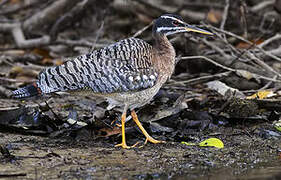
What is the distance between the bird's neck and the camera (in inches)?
238

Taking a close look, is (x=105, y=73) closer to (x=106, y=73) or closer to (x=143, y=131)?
(x=106, y=73)

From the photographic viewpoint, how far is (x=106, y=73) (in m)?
5.64

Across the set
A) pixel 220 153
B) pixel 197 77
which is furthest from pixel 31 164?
pixel 197 77

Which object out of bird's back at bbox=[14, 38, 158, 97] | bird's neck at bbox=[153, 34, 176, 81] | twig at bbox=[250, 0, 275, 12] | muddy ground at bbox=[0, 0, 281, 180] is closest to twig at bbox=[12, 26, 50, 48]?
muddy ground at bbox=[0, 0, 281, 180]

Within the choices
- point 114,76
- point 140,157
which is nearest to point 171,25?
point 114,76

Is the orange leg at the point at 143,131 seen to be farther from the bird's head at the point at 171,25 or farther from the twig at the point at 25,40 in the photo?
the twig at the point at 25,40

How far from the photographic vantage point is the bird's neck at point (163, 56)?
603 cm

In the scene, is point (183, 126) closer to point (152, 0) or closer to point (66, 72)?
point (66, 72)

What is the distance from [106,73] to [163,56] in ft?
2.98

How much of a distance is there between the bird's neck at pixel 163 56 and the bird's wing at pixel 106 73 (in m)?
0.17

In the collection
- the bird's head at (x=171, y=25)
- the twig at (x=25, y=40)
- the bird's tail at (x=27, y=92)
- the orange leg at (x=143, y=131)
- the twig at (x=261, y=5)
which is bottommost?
the orange leg at (x=143, y=131)

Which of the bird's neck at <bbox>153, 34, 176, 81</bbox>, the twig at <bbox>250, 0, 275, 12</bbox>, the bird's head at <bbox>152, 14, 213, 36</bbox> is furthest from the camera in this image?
the twig at <bbox>250, 0, 275, 12</bbox>

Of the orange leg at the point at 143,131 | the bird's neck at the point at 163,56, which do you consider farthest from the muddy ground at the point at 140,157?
the bird's neck at the point at 163,56

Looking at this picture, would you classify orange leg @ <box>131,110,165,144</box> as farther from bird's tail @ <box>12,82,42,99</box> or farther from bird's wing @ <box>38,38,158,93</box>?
bird's tail @ <box>12,82,42,99</box>
